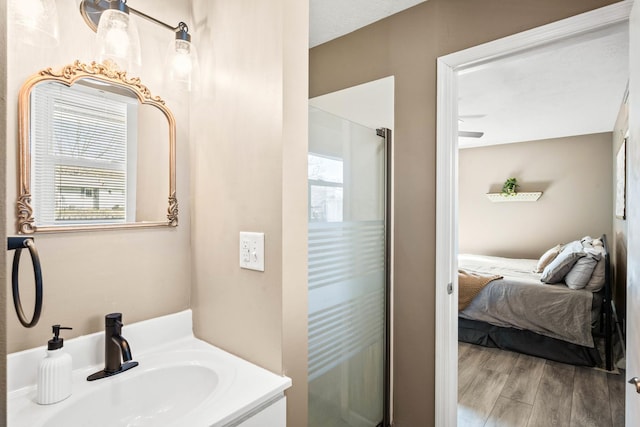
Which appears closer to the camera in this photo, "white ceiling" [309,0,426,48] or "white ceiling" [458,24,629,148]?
"white ceiling" [309,0,426,48]

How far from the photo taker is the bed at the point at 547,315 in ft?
9.62

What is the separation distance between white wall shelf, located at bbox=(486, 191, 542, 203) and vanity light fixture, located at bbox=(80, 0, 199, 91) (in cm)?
554

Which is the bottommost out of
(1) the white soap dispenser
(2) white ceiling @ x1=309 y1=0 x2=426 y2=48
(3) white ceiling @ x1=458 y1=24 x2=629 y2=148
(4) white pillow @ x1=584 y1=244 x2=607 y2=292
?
(4) white pillow @ x1=584 y1=244 x2=607 y2=292

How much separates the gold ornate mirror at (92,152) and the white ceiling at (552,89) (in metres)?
1.64

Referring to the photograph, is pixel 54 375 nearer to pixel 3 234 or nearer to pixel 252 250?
pixel 252 250

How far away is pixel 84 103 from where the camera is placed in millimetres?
1062

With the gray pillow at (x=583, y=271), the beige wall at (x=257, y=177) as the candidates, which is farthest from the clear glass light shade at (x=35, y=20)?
the gray pillow at (x=583, y=271)

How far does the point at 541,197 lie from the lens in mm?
5344

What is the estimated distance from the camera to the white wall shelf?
5.30 metres

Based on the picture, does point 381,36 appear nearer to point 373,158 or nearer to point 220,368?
point 373,158

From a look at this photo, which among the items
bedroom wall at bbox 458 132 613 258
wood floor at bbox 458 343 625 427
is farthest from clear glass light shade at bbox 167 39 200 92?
bedroom wall at bbox 458 132 613 258

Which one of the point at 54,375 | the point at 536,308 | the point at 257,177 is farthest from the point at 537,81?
the point at 54,375

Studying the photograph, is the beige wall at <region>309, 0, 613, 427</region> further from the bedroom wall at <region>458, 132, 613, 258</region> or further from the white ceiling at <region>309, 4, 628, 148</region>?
the bedroom wall at <region>458, 132, 613, 258</region>

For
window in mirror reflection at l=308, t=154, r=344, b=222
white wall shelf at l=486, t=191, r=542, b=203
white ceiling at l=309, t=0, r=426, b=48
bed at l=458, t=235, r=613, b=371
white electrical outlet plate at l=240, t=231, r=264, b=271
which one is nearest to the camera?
white electrical outlet plate at l=240, t=231, r=264, b=271
